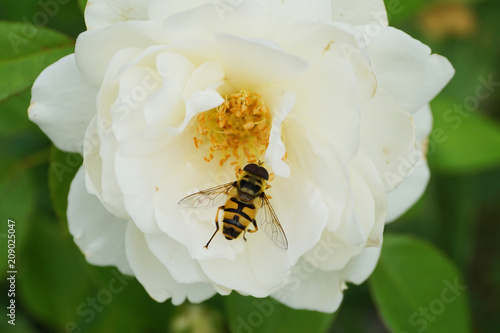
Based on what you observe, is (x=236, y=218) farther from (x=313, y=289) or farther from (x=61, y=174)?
(x=61, y=174)

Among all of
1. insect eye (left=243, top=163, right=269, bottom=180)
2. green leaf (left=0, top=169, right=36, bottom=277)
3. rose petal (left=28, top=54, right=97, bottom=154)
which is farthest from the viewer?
green leaf (left=0, top=169, right=36, bottom=277)

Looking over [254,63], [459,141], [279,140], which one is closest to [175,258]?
[279,140]

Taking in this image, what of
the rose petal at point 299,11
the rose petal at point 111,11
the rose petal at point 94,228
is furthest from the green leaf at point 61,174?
the rose petal at point 299,11

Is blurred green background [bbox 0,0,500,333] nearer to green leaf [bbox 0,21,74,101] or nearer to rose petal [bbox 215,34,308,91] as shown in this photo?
green leaf [bbox 0,21,74,101]

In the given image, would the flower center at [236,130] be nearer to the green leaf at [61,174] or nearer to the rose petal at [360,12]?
the rose petal at [360,12]

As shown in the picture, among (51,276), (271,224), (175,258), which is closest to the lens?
(175,258)

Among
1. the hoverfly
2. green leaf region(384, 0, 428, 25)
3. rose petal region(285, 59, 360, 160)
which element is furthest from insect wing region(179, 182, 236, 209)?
green leaf region(384, 0, 428, 25)
